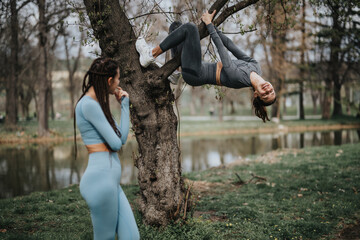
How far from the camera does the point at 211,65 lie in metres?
4.40

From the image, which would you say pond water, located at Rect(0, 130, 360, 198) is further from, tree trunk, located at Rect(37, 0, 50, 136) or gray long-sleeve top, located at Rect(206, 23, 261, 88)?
gray long-sleeve top, located at Rect(206, 23, 261, 88)

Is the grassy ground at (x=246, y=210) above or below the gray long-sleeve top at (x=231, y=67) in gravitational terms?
below

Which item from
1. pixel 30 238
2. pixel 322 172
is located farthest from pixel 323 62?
pixel 30 238

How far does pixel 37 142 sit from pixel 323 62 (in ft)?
90.5

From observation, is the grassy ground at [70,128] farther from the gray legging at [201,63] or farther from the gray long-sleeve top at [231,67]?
the gray legging at [201,63]

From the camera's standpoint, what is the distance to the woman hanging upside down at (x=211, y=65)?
407 cm

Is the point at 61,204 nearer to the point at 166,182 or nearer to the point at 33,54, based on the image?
the point at 166,182

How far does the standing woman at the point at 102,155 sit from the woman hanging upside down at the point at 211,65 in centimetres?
149

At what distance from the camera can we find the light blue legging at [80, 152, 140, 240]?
260 centimetres

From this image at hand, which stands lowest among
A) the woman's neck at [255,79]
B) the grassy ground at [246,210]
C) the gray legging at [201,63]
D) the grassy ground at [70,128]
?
the grassy ground at [246,210]

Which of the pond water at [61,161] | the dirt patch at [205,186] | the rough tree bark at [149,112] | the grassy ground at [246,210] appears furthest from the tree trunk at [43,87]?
the rough tree bark at [149,112]

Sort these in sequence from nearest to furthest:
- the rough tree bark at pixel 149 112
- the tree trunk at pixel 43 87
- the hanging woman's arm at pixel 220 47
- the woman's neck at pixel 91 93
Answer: the woman's neck at pixel 91 93 → the hanging woman's arm at pixel 220 47 → the rough tree bark at pixel 149 112 → the tree trunk at pixel 43 87

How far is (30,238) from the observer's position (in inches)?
181

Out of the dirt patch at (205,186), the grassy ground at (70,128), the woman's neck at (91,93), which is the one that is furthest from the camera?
the grassy ground at (70,128)
